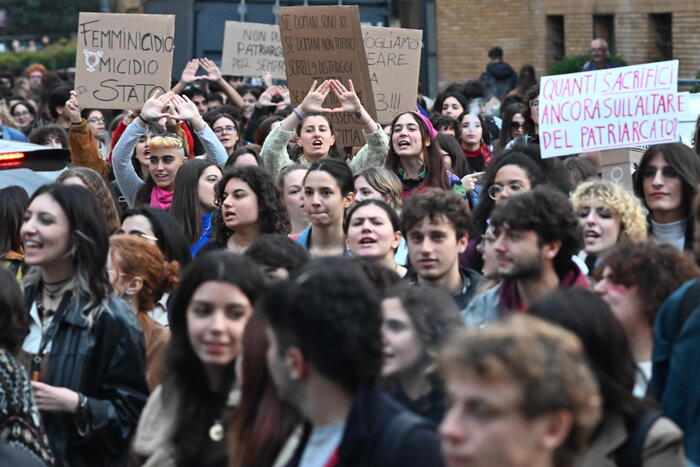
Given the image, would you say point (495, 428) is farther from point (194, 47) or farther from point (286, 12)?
point (194, 47)

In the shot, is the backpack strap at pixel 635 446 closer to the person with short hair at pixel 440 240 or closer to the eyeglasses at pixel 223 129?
the person with short hair at pixel 440 240

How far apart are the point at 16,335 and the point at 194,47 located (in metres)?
16.0

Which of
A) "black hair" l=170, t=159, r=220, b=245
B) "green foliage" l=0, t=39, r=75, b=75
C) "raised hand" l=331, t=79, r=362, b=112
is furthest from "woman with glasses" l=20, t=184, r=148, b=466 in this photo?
"green foliage" l=0, t=39, r=75, b=75

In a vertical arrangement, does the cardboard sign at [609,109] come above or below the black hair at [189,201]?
above

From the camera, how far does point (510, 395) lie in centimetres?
294

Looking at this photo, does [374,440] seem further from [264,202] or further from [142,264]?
[264,202]

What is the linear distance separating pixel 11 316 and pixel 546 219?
197 cm

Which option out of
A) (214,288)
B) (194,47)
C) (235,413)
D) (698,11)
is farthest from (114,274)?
(698,11)

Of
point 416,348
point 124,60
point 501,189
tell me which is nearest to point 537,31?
point 124,60

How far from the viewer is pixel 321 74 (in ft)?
34.8

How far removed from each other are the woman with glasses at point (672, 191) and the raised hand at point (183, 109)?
3238mm

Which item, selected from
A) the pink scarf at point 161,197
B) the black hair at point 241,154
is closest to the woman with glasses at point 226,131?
the pink scarf at point 161,197

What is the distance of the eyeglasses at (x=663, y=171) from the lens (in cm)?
744

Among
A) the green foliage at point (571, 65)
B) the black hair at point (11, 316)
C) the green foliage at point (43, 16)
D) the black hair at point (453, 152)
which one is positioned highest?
the green foliage at point (43, 16)
